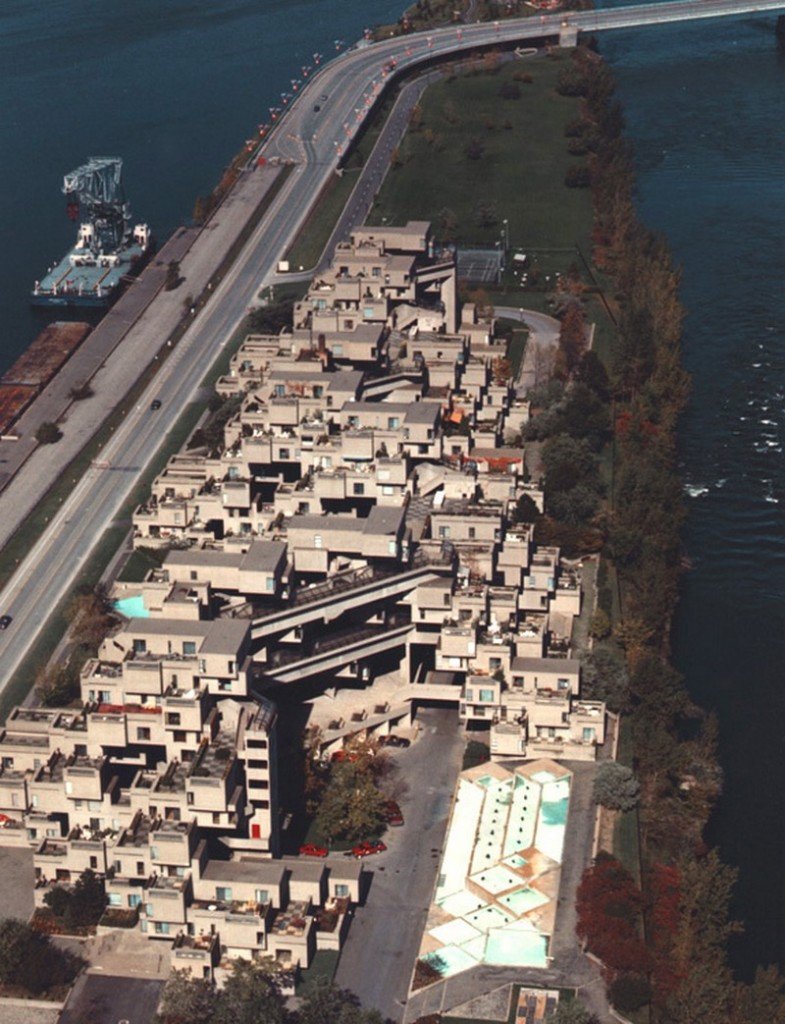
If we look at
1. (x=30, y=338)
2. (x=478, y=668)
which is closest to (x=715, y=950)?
(x=478, y=668)

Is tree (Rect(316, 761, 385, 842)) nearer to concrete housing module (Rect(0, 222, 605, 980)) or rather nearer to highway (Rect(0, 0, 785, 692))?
concrete housing module (Rect(0, 222, 605, 980))

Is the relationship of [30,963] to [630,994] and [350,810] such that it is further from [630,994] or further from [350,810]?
[630,994]

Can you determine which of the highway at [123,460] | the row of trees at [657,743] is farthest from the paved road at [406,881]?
the highway at [123,460]

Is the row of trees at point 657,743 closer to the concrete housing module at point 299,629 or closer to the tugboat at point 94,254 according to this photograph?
the concrete housing module at point 299,629

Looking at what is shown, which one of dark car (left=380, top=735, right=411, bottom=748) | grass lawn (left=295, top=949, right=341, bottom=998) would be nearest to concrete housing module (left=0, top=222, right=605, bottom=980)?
grass lawn (left=295, top=949, right=341, bottom=998)

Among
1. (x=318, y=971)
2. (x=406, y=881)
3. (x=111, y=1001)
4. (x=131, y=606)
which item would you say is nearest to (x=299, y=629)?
(x=131, y=606)

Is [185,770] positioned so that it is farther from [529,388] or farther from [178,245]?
Result: [178,245]
